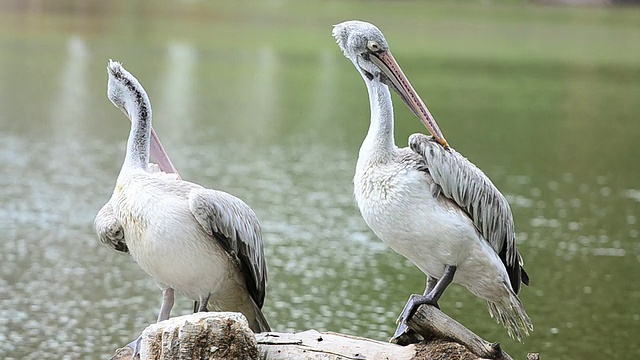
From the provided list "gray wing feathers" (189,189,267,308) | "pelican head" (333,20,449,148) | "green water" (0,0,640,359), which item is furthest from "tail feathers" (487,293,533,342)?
"green water" (0,0,640,359)

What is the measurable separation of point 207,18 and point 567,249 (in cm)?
4314

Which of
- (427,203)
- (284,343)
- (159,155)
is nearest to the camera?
(284,343)

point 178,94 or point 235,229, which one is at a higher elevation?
point 178,94

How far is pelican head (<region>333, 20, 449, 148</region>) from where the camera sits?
6.31 metres

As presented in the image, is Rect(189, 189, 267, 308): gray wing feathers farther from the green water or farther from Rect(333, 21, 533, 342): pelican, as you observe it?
the green water

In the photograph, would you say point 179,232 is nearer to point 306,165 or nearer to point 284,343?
point 284,343

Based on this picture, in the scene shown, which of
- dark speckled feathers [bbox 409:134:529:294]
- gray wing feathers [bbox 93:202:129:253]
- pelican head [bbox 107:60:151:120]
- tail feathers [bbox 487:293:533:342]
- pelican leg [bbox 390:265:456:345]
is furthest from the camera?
pelican head [bbox 107:60:151:120]

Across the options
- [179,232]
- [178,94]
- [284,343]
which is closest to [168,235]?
[179,232]

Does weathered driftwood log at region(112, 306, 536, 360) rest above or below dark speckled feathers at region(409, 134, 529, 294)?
below

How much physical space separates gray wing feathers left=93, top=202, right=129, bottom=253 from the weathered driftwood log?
2.26 ft

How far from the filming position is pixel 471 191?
617 centimetres

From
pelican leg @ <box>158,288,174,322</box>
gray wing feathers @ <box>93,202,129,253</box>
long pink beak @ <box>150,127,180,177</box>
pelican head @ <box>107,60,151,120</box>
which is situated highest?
pelican head @ <box>107,60,151,120</box>

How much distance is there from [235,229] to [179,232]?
32 centimetres

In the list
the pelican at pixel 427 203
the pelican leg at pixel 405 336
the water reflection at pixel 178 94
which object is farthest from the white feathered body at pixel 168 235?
the water reflection at pixel 178 94
